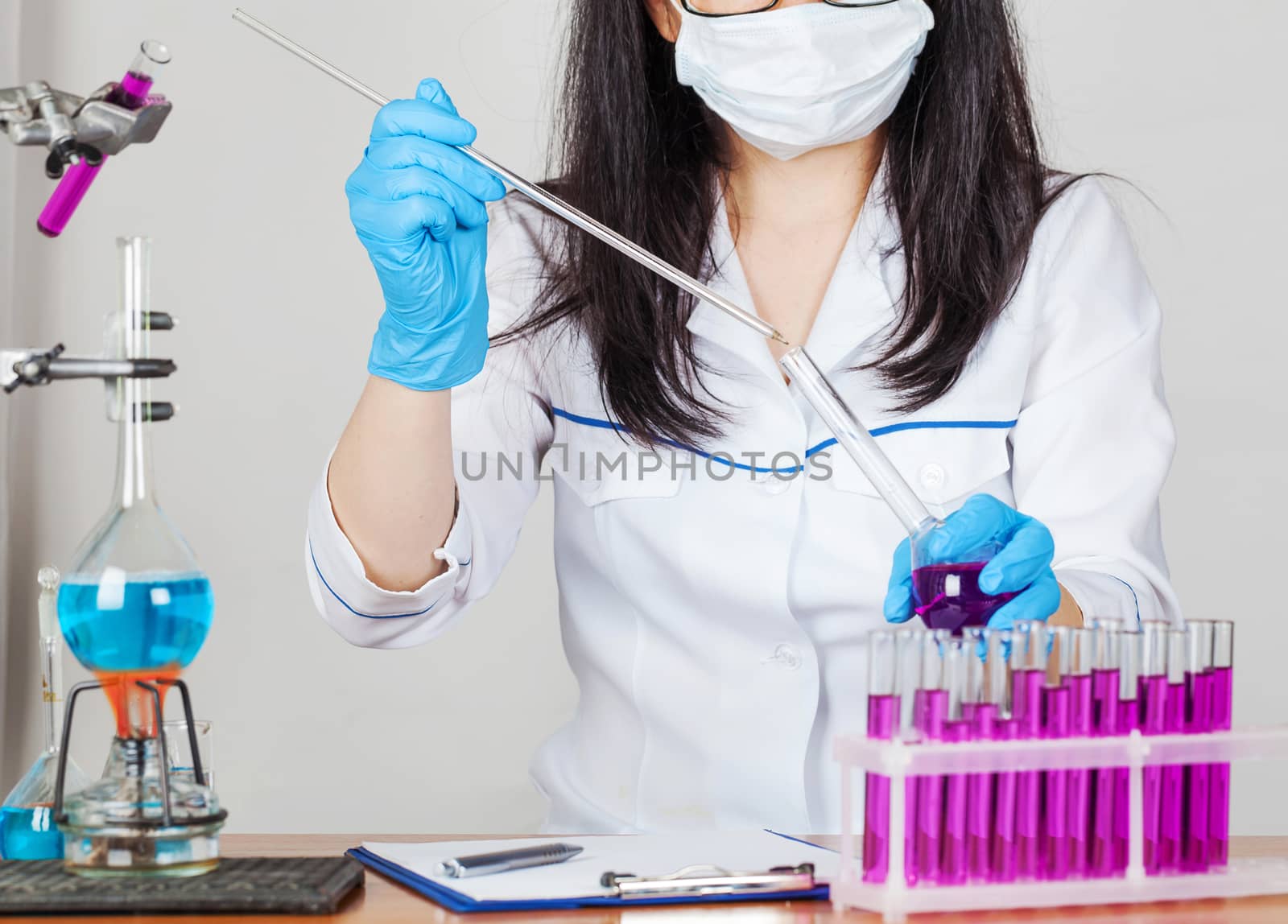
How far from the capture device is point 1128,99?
254 cm

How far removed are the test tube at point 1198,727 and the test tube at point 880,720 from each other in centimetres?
22

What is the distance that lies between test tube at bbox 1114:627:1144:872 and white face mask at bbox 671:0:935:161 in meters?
0.80

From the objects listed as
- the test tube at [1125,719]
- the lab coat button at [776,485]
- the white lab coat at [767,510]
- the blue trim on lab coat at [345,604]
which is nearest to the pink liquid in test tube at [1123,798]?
the test tube at [1125,719]

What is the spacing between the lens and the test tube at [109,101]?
929mm

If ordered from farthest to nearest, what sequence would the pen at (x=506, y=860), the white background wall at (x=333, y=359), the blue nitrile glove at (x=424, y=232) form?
the white background wall at (x=333, y=359), the blue nitrile glove at (x=424, y=232), the pen at (x=506, y=860)

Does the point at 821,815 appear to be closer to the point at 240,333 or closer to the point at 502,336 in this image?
the point at 502,336

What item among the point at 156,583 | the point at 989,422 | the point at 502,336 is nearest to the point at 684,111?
the point at 502,336

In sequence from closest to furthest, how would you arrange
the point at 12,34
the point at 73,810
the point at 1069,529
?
the point at 73,810 < the point at 1069,529 < the point at 12,34

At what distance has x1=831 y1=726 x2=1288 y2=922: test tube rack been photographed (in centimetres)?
88

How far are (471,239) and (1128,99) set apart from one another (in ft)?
5.43

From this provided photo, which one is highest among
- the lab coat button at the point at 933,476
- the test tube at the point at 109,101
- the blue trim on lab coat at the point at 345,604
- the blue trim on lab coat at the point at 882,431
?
the test tube at the point at 109,101

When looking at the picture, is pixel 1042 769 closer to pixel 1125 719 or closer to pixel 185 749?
pixel 1125 719

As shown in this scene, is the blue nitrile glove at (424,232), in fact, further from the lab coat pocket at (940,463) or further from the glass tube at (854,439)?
the lab coat pocket at (940,463)

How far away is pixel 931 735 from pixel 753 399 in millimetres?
717
